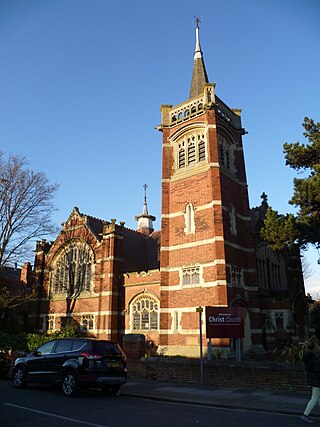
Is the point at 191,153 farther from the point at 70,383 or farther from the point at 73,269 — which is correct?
the point at 70,383

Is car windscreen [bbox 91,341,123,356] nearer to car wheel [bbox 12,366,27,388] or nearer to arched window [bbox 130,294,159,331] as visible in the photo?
car wheel [bbox 12,366,27,388]

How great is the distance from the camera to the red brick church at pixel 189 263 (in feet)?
68.8

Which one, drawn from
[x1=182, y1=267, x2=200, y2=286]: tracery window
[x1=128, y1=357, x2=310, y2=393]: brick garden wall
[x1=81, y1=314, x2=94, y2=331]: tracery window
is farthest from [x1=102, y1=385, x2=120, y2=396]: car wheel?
[x1=81, y1=314, x2=94, y2=331]: tracery window

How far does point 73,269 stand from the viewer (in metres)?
29.8

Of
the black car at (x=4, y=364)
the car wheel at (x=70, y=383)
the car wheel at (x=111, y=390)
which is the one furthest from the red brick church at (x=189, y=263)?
the car wheel at (x=70, y=383)

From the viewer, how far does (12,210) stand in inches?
987

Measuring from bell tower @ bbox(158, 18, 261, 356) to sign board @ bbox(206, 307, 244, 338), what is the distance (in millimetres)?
→ 4878

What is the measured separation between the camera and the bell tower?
67.2 ft

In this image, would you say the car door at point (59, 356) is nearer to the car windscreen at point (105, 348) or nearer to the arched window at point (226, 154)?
the car windscreen at point (105, 348)

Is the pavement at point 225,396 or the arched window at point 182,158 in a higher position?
the arched window at point 182,158

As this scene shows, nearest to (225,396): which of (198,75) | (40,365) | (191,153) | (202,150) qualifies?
(40,365)

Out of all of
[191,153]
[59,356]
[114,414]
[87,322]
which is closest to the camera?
[114,414]

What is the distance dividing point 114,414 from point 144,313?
1636cm

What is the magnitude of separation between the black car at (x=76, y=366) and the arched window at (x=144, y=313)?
478 inches
